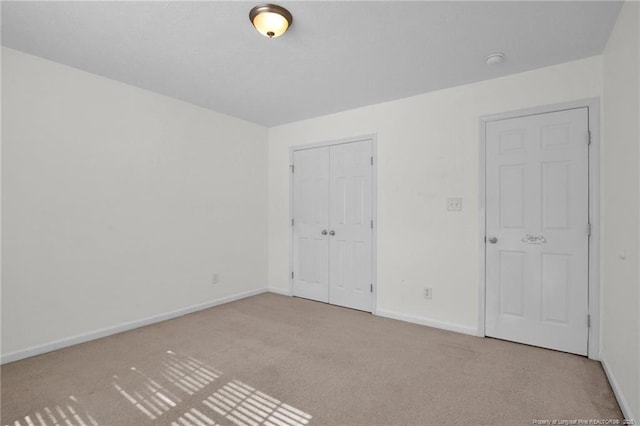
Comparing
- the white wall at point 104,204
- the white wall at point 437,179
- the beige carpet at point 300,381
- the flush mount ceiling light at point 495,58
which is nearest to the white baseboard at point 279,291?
the white wall at point 104,204

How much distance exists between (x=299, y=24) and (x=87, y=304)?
3131 millimetres

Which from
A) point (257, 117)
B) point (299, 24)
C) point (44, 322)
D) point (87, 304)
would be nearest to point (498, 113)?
point (299, 24)

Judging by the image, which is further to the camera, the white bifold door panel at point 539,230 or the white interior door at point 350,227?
the white interior door at point 350,227

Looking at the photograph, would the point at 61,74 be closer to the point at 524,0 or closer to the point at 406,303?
the point at 524,0

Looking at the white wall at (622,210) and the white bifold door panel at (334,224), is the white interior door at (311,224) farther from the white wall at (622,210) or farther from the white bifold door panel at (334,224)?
the white wall at (622,210)

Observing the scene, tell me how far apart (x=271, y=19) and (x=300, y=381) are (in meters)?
2.53

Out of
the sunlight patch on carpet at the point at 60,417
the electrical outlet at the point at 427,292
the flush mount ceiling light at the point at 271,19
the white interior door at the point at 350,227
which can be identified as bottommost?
the sunlight patch on carpet at the point at 60,417

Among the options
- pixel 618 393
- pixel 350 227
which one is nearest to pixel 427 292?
pixel 350 227

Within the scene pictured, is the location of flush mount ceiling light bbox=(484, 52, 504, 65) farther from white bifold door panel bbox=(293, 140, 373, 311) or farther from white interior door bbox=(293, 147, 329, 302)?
white interior door bbox=(293, 147, 329, 302)

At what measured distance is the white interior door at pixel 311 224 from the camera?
425cm

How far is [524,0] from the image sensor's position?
1899mm

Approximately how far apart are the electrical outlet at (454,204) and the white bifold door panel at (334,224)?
3.10 ft

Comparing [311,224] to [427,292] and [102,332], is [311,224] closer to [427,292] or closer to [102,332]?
[427,292]

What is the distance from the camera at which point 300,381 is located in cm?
225
